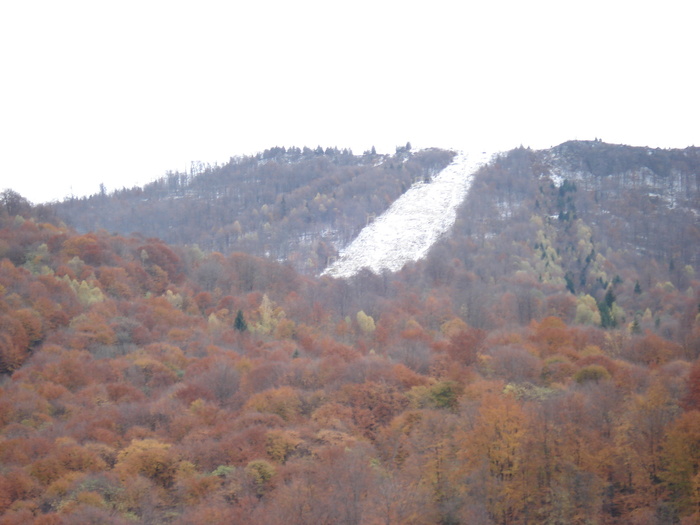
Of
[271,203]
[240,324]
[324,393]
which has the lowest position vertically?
[324,393]

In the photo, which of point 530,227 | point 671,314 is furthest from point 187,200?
point 671,314

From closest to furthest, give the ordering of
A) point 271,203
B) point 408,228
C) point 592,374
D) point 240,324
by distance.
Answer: point 592,374
point 240,324
point 408,228
point 271,203

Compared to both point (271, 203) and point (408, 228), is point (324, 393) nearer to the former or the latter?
point (408, 228)

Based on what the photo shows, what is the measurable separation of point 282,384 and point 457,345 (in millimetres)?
14027

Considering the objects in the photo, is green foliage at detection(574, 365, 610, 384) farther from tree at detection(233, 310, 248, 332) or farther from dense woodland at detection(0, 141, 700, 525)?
tree at detection(233, 310, 248, 332)

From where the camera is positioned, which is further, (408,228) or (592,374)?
(408,228)

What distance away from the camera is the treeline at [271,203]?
5049 inches

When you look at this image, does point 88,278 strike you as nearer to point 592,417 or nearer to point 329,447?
point 329,447

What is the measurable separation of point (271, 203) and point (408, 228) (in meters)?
36.0

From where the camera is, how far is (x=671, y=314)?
2881 inches

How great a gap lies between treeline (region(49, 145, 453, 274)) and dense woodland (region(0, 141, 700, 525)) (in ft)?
107

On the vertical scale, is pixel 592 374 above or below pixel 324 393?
above

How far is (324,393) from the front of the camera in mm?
44344

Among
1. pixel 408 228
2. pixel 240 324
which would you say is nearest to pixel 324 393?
pixel 240 324
